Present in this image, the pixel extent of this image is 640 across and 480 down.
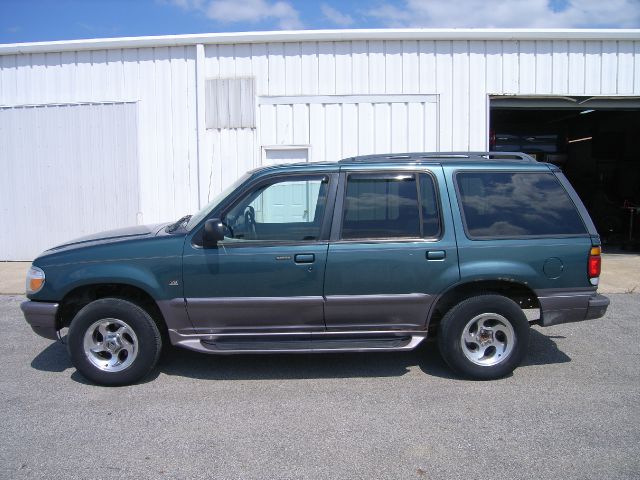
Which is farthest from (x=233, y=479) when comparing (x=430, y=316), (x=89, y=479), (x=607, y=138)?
(x=607, y=138)

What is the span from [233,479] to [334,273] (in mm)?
1884

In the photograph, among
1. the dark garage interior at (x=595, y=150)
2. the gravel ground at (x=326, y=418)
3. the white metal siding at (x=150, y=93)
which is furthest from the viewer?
the dark garage interior at (x=595, y=150)

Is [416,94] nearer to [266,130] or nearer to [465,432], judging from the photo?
[266,130]

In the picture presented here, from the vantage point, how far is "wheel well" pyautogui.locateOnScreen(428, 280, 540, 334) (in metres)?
4.83

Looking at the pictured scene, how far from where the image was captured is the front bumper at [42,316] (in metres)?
4.71

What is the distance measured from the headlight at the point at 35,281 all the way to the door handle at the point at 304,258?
2200 millimetres

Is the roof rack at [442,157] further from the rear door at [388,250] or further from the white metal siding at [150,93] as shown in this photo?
the white metal siding at [150,93]

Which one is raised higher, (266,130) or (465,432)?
(266,130)

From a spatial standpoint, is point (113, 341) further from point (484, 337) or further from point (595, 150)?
point (595, 150)

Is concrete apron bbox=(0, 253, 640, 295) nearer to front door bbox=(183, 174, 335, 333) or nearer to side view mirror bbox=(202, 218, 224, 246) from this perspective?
front door bbox=(183, 174, 335, 333)

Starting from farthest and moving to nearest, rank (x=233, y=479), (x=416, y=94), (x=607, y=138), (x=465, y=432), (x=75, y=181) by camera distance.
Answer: (x=607, y=138)
(x=75, y=181)
(x=416, y=94)
(x=465, y=432)
(x=233, y=479)

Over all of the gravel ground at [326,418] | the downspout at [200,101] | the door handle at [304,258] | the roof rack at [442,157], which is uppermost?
the downspout at [200,101]

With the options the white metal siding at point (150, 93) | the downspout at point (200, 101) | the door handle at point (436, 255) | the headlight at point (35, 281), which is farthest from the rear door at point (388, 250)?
the white metal siding at point (150, 93)

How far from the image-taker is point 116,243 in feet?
15.5
